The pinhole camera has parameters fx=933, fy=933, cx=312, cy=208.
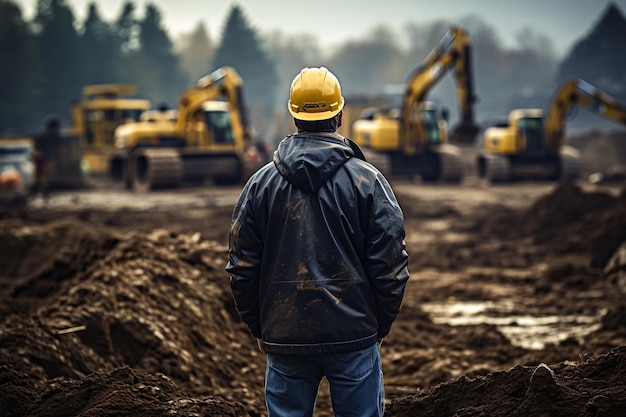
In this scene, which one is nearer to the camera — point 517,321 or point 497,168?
point 517,321

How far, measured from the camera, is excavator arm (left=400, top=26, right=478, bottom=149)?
25.0m

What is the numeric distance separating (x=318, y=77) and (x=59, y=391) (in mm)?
2311

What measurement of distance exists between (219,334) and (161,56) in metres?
70.0

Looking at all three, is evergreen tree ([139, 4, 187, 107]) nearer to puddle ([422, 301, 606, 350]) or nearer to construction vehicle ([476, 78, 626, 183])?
construction vehicle ([476, 78, 626, 183])

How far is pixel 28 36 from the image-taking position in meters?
54.9

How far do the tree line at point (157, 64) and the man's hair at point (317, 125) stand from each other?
34.7m

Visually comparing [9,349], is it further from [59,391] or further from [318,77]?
[318,77]

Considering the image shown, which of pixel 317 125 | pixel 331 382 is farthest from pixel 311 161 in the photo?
pixel 331 382

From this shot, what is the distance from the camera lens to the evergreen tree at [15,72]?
173 feet

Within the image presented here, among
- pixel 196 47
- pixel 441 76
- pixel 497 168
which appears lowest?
pixel 497 168

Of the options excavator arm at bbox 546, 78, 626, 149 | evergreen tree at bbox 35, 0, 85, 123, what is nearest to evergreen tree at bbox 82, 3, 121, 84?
evergreen tree at bbox 35, 0, 85, 123

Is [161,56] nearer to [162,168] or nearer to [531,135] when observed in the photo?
[531,135]

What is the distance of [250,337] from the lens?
7941 mm

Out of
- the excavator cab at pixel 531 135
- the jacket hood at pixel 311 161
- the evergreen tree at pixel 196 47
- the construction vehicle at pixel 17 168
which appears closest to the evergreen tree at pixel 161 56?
the evergreen tree at pixel 196 47
